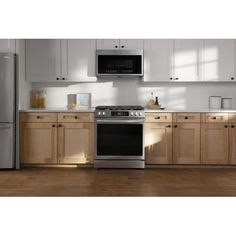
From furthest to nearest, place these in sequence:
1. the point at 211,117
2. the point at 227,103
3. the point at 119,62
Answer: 1. the point at 227,103
2. the point at 119,62
3. the point at 211,117

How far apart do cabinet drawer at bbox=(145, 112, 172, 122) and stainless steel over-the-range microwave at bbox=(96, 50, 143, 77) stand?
0.63 metres

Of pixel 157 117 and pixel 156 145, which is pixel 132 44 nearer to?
pixel 157 117

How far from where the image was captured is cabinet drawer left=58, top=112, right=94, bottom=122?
17.2ft

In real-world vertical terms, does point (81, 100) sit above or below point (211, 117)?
above

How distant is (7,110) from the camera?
16.7 ft

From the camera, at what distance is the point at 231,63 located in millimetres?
5453

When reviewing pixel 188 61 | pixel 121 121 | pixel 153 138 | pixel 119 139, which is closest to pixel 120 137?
pixel 119 139

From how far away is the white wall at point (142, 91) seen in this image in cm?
575

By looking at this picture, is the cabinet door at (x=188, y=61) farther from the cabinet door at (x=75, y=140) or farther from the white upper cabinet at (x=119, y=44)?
the cabinet door at (x=75, y=140)

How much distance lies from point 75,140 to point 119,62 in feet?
4.17

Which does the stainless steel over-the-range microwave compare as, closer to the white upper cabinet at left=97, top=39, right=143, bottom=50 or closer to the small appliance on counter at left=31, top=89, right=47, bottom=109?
the white upper cabinet at left=97, top=39, right=143, bottom=50

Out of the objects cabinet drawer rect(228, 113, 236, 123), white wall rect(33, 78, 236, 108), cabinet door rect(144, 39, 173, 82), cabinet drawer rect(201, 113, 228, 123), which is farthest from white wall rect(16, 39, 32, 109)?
cabinet drawer rect(228, 113, 236, 123)
